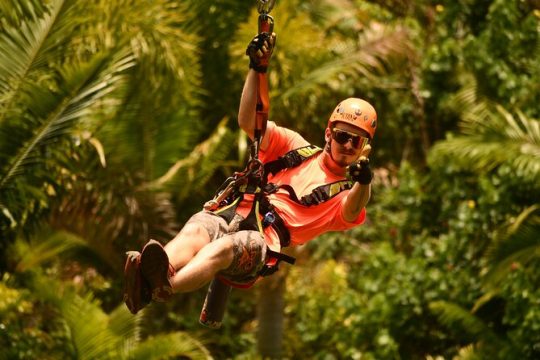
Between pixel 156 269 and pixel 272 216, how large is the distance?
1.01 metres

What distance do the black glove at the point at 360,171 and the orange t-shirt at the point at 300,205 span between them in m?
0.47

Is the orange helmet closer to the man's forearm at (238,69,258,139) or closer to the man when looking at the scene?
the man

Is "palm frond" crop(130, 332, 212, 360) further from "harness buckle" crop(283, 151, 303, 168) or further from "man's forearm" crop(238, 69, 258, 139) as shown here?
"man's forearm" crop(238, 69, 258, 139)

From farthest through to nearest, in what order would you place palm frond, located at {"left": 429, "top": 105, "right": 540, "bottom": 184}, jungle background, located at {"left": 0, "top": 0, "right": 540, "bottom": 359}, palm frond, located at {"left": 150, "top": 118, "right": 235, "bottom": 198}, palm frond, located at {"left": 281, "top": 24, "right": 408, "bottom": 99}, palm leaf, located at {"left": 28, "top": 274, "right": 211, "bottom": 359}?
palm frond, located at {"left": 281, "top": 24, "right": 408, "bottom": 99} < palm frond, located at {"left": 150, "top": 118, "right": 235, "bottom": 198} < palm frond, located at {"left": 429, "top": 105, "right": 540, "bottom": 184} < palm leaf, located at {"left": 28, "top": 274, "right": 211, "bottom": 359} < jungle background, located at {"left": 0, "top": 0, "right": 540, "bottom": 359}

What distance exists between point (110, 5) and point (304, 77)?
213 centimetres

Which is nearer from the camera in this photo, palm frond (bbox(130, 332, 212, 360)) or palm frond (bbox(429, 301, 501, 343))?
palm frond (bbox(130, 332, 212, 360))

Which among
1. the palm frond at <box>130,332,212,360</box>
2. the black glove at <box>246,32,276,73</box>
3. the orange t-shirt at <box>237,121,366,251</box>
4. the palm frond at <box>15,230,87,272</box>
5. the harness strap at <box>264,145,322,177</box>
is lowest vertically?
the palm frond at <box>130,332,212,360</box>

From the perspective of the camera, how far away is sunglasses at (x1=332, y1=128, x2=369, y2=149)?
7.34 m

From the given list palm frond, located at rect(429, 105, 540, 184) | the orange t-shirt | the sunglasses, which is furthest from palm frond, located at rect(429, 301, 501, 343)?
the sunglasses

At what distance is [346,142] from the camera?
737 centimetres

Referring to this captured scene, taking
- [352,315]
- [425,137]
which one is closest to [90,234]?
[352,315]

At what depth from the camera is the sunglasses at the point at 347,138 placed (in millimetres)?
7344

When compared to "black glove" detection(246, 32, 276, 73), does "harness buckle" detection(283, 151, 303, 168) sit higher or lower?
lower

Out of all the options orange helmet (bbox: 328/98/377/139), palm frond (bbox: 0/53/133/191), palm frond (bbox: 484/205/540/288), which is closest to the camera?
orange helmet (bbox: 328/98/377/139)
